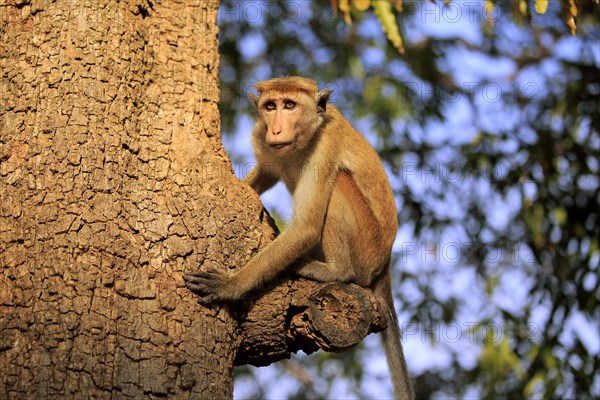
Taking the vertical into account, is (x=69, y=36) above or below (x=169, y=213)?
above

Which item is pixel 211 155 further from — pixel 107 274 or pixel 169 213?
pixel 107 274

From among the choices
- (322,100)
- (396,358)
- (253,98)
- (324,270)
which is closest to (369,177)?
A: (322,100)

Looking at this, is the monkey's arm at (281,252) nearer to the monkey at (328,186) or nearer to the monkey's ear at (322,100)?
the monkey at (328,186)

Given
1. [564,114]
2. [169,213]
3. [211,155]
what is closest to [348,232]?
[211,155]

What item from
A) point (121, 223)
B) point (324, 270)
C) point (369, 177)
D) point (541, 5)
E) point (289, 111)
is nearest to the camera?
point (121, 223)

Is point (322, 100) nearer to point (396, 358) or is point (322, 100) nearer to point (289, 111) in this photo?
point (289, 111)

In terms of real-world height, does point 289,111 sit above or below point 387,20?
below

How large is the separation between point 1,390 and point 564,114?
26.6 ft

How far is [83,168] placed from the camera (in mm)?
4301

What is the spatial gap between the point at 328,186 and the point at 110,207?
220 cm

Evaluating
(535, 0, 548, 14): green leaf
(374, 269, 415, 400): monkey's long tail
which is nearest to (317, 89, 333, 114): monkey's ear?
(374, 269, 415, 400): monkey's long tail

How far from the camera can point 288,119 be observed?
6125mm

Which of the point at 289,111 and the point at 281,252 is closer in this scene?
the point at 281,252

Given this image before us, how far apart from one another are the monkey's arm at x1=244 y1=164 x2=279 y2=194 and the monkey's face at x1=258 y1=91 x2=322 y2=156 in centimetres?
43
